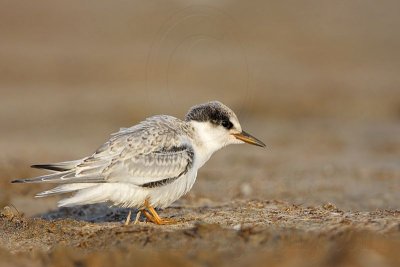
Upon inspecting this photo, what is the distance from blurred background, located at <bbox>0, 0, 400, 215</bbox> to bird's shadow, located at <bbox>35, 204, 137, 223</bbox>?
1075mm

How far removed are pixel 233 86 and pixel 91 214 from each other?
1829 centimetres

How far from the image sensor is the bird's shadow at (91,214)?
9.72 metres

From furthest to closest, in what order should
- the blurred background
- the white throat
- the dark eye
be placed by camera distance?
1. the blurred background
2. the dark eye
3. the white throat

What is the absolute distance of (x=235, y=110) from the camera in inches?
925

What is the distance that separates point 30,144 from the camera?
19156 millimetres

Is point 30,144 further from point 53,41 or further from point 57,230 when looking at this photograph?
point 53,41

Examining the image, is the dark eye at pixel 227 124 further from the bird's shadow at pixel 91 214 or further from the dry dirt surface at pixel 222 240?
the bird's shadow at pixel 91 214

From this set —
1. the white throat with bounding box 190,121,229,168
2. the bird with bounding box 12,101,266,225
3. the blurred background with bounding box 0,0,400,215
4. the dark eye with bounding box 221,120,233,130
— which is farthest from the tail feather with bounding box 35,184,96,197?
the blurred background with bounding box 0,0,400,215

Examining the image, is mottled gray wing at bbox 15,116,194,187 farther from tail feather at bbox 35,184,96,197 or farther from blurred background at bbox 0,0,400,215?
blurred background at bbox 0,0,400,215

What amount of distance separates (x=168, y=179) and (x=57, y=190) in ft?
4.03

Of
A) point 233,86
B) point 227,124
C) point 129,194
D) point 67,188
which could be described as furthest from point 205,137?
point 233,86

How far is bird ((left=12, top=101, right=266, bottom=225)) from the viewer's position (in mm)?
7824

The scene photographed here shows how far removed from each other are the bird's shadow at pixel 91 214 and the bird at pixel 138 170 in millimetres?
1338

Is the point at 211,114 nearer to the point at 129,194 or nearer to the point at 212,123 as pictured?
the point at 212,123
